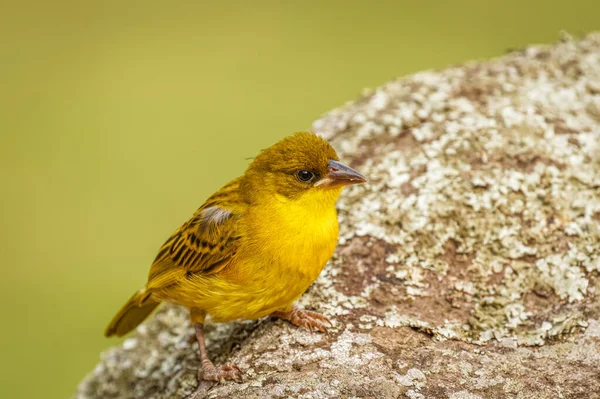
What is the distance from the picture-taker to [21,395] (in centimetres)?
669

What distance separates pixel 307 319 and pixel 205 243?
0.73 meters

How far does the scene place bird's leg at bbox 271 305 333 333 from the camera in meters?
3.47

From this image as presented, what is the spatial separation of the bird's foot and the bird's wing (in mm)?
555

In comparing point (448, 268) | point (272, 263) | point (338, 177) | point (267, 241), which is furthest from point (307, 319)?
point (448, 268)

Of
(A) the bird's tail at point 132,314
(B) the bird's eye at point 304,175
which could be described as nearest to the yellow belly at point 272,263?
(B) the bird's eye at point 304,175

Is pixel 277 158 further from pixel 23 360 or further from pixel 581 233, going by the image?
pixel 23 360

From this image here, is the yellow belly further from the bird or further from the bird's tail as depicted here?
the bird's tail

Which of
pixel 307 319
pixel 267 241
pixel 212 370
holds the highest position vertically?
pixel 267 241

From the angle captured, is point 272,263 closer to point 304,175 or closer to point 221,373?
point 304,175

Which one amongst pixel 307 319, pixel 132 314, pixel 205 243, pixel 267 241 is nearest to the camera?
pixel 307 319

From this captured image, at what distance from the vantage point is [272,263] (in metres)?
3.56

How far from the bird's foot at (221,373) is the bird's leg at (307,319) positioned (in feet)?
1.35

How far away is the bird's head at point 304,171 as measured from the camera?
3.66 metres

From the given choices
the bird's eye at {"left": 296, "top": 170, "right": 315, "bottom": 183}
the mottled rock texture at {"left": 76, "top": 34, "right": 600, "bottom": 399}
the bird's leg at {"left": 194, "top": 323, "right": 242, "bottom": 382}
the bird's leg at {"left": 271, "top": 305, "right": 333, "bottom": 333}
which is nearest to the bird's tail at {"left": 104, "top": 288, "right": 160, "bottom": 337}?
the mottled rock texture at {"left": 76, "top": 34, "right": 600, "bottom": 399}
